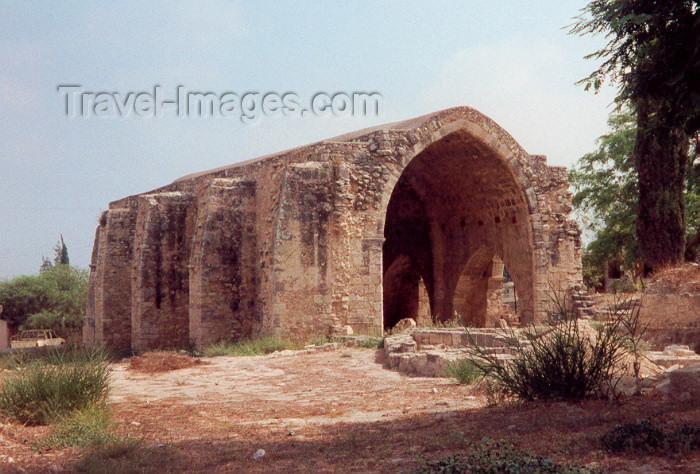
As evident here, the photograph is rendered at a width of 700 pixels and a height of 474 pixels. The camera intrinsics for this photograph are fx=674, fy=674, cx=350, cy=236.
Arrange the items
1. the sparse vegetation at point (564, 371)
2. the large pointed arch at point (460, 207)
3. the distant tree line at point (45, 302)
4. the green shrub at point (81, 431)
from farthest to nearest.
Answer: the distant tree line at point (45, 302) → the large pointed arch at point (460, 207) → the sparse vegetation at point (564, 371) → the green shrub at point (81, 431)

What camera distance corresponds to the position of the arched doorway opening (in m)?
16.4

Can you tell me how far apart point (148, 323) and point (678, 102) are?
13018 millimetres

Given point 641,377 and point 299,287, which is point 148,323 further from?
point 641,377

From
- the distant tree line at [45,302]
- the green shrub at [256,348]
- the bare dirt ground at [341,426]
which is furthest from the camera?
the distant tree line at [45,302]

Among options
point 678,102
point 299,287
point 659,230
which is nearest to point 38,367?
point 678,102

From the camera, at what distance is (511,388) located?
573 centimetres

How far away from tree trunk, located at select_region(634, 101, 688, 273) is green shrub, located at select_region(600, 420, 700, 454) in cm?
1417

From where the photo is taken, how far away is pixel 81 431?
17.0 ft

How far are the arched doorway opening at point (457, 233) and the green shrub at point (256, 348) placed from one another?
5.21 meters

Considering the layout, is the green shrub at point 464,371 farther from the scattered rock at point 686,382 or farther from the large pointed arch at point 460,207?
the large pointed arch at point 460,207

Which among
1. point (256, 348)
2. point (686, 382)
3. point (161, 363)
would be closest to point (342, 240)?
point (256, 348)

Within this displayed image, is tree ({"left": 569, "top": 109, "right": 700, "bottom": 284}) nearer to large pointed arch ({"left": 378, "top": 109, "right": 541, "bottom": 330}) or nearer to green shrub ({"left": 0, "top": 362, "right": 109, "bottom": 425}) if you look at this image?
large pointed arch ({"left": 378, "top": 109, "right": 541, "bottom": 330})

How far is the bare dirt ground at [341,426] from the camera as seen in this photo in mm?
4328

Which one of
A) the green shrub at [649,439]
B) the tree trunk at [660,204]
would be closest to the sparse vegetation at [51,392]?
the green shrub at [649,439]
